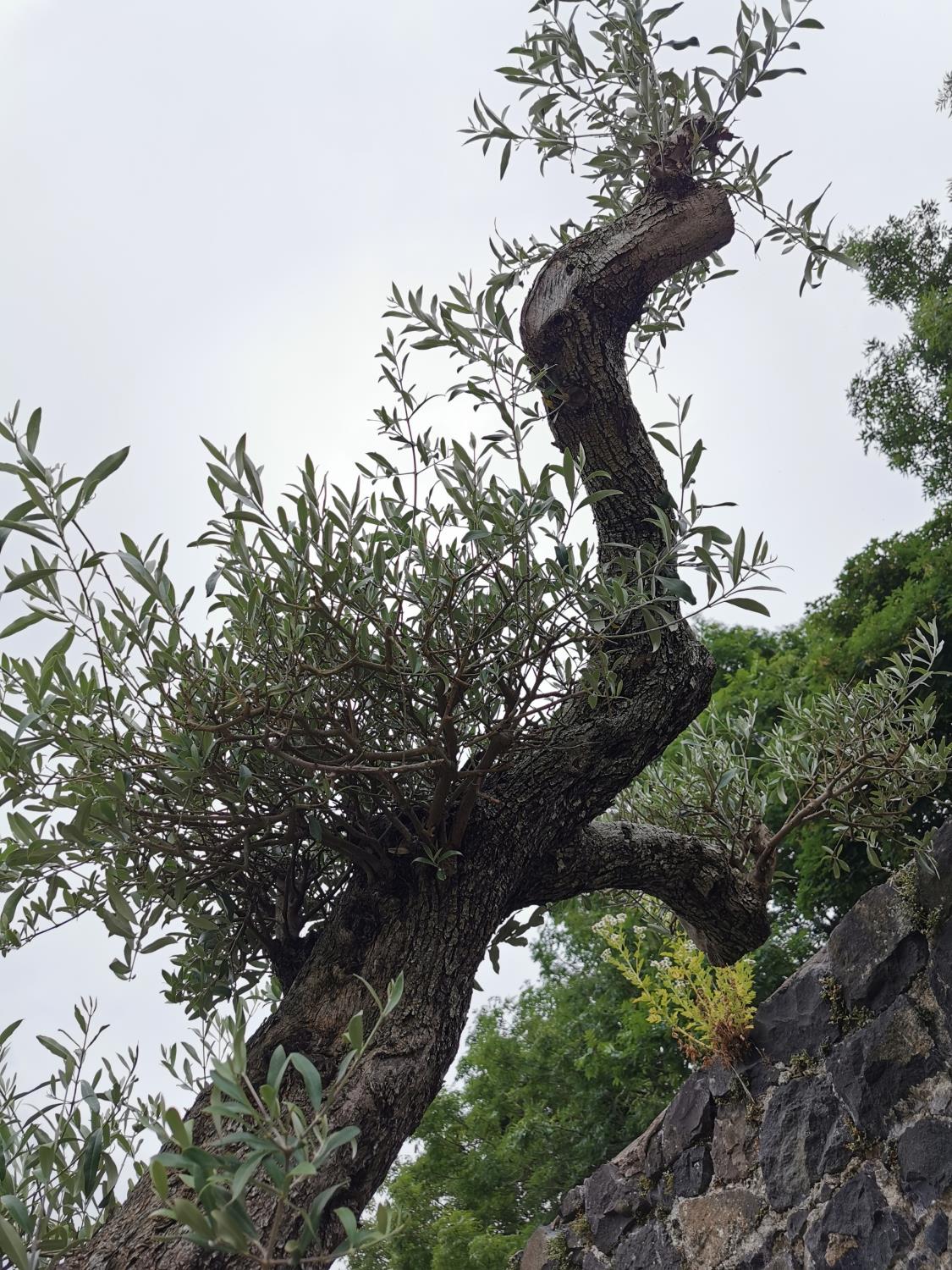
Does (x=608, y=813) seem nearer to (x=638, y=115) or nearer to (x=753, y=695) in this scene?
A: (x=638, y=115)

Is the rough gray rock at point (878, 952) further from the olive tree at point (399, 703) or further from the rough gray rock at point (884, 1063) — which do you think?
the olive tree at point (399, 703)

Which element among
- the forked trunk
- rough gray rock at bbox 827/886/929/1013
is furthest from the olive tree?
rough gray rock at bbox 827/886/929/1013

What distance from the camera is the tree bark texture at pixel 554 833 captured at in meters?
1.93

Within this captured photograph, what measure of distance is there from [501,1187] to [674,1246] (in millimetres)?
5467

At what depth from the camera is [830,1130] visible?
3.42 metres

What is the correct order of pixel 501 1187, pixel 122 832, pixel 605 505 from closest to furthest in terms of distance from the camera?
1. pixel 122 832
2. pixel 605 505
3. pixel 501 1187

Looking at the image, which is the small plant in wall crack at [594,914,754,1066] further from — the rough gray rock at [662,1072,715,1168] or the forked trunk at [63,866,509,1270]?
the forked trunk at [63,866,509,1270]

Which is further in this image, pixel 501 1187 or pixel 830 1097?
pixel 501 1187

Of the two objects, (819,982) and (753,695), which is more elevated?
(753,695)

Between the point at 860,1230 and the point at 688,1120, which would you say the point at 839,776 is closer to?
the point at 860,1230

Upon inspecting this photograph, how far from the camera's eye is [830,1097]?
3463 millimetres

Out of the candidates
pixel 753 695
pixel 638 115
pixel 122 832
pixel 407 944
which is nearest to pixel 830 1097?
pixel 407 944

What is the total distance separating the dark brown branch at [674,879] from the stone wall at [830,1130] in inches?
18.1

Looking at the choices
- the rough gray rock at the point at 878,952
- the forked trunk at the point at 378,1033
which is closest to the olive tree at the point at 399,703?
the forked trunk at the point at 378,1033
